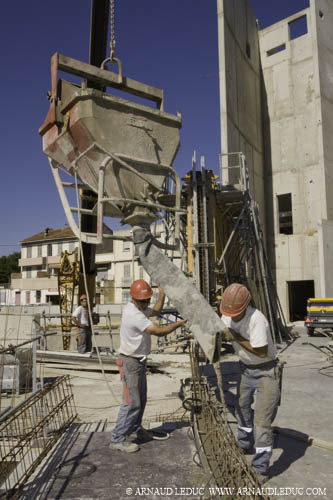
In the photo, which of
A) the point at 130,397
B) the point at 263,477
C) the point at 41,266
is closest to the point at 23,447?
the point at 130,397

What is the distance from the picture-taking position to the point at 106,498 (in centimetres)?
329

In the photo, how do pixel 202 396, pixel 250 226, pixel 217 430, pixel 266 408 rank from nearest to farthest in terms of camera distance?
pixel 266 408 → pixel 217 430 → pixel 202 396 → pixel 250 226

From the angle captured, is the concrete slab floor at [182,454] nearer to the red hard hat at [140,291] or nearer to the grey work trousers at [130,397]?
the grey work trousers at [130,397]

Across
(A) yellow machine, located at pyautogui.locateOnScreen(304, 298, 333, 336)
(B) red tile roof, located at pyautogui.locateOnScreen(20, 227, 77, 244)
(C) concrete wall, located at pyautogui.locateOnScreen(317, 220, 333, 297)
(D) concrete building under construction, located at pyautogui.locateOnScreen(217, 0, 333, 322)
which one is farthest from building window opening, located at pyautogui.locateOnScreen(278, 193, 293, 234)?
(B) red tile roof, located at pyautogui.locateOnScreen(20, 227, 77, 244)

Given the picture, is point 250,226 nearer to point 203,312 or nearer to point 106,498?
point 203,312

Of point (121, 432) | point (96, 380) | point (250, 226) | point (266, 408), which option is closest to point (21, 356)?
point (96, 380)

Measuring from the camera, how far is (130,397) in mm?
4371

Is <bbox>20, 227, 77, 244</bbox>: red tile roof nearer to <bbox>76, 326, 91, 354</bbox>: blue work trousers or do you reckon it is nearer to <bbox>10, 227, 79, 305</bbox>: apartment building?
<bbox>10, 227, 79, 305</bbox>: apartment building

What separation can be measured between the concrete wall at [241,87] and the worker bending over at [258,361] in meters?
14.5

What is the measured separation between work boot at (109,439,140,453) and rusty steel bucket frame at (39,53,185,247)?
2.31 m

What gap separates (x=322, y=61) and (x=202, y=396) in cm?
2389

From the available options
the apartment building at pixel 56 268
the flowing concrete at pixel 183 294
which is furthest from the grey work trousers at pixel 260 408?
the apartment building at pixel 56 268

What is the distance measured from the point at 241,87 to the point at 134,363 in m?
20.1

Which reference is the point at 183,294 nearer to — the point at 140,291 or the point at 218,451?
the point at 140,291
